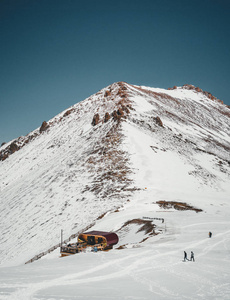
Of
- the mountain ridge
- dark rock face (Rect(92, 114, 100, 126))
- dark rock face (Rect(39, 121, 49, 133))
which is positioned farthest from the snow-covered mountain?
dark rock face (Rect(39, 121, 49, 133))

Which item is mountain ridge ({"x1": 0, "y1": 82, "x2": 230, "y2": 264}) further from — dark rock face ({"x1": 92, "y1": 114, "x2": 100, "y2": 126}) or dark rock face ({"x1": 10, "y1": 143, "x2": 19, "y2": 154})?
dark rock face ({"x1": 10, "y1": 143, "x2": 19, "y2": 154})

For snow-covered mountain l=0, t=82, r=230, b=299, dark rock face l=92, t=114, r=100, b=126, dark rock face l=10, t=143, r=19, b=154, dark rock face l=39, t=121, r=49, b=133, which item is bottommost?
snow-covered mountain l=0, t=82, r=230, b=299

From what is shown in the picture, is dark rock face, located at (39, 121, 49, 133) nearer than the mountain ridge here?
No

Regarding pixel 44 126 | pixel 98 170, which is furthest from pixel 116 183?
pixel 44 126

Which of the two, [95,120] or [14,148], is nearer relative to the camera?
[95,120]

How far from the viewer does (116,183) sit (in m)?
42.2

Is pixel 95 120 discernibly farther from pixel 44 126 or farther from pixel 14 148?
pixel 14 148

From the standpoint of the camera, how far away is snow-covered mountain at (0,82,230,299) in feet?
93.4

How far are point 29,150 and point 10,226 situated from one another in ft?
150

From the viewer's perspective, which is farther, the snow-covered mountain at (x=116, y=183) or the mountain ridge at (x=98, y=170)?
the mountain ridge at (x=98, y=170)

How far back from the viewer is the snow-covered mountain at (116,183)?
1121 inches

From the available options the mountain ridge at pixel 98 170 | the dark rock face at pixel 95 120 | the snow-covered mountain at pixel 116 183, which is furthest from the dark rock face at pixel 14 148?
the dark rock face at pixel 95 120

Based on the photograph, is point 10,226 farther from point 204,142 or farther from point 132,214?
point 204,142

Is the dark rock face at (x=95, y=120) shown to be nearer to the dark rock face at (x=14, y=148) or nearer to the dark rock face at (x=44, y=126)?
the dark rock face at (x=44, y=126)
